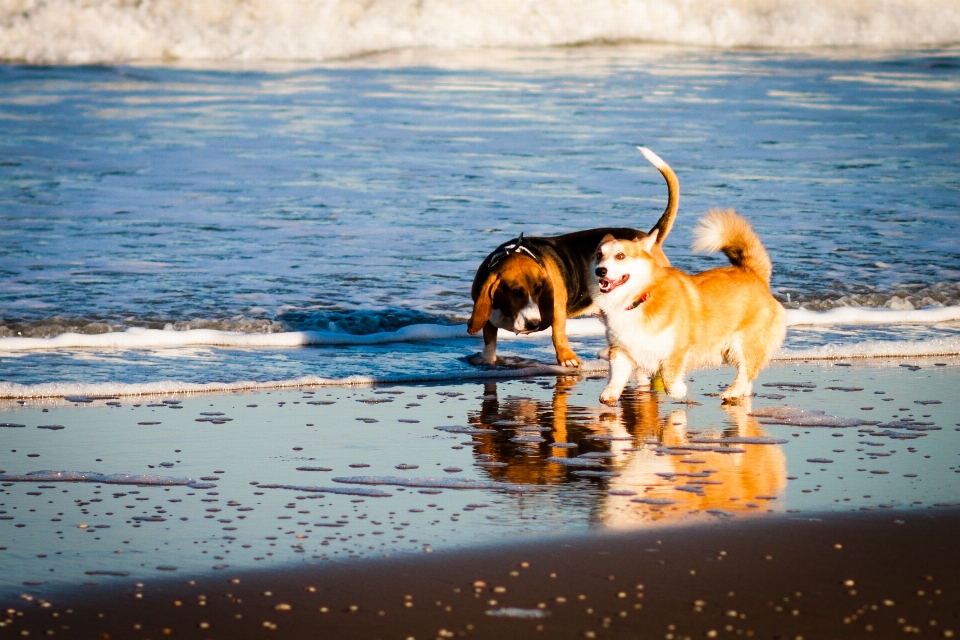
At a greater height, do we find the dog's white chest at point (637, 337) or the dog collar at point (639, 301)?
the dog collar at point (639, 301)

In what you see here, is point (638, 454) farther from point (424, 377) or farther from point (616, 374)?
point (424, 377)

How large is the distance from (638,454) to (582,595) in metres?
1.68

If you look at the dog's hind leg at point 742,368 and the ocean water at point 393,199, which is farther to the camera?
the ocean water at point 393,199

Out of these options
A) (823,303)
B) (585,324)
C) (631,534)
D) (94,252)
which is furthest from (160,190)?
Answer: (631,534)

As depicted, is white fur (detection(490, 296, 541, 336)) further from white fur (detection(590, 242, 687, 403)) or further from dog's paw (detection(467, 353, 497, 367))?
white fur (detection(590, 242, 687, 403))

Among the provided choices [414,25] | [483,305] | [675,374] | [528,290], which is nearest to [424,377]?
[483,305]

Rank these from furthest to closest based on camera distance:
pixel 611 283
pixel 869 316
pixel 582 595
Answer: pixel 869 316 → pixel 611 283 → pixel 582 595

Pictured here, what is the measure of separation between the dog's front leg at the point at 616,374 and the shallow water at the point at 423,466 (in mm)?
78

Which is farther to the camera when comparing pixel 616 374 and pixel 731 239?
pixel 731 239

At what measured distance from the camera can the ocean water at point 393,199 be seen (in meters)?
7.89

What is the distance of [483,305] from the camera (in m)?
7.32

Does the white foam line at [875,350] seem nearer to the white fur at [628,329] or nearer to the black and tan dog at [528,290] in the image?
the black and tan dog at [528,290]

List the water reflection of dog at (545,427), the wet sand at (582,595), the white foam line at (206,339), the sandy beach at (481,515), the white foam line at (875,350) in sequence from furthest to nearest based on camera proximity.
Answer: the white foam line at (206,339) → the white foam line at (875,350) → the water reflection of dog at (545,427) → the sandy beach at (481,515) → the wet sand at (582,595)

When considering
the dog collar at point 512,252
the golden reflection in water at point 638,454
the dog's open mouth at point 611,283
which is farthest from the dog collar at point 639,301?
the dog collar at point 512,252
